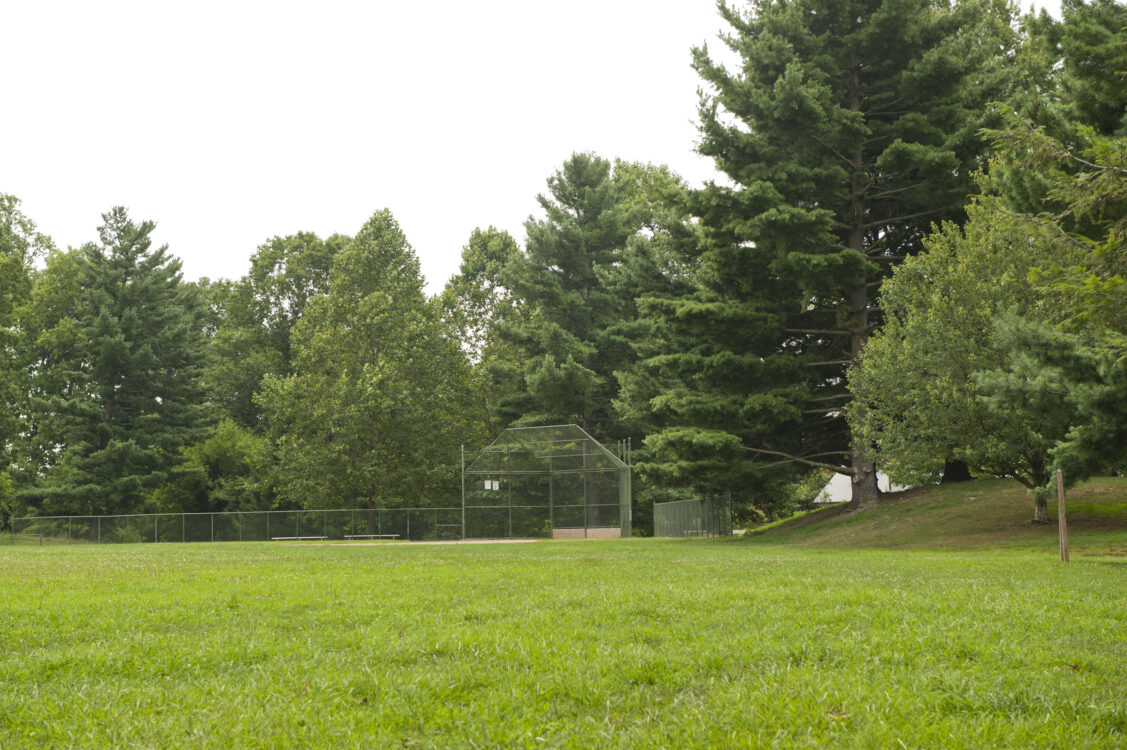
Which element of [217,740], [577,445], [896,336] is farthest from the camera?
[577,445]

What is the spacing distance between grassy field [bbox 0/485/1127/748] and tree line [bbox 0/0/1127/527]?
736cm

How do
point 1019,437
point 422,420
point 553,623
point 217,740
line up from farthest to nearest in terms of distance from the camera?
point 422,420, point 1019,437, point 553,623, point 217,740

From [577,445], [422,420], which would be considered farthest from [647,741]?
[422,420]

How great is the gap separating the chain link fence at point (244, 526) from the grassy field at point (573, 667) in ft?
104

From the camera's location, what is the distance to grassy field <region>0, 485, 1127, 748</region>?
4121mm

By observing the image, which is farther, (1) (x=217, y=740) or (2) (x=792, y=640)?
(2) (x=792, y=640)

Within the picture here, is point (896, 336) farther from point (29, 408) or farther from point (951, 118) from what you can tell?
point (29, 408)

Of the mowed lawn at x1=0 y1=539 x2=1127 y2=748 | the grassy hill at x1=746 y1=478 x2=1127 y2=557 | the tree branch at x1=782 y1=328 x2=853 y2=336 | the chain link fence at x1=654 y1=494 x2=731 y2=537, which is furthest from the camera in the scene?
the chain link fence at x1=654 y1=494 x2=731 y2=537

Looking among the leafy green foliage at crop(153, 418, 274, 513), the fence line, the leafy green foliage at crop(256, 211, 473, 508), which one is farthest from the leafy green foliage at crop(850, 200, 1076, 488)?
the leafy green foliage at crop(153, 418, 274, 513)

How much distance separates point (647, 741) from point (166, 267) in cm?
5457

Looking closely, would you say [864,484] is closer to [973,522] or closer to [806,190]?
[973,522]

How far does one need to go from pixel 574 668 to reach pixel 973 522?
72.9 ft

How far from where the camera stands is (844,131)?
2844 centimetres

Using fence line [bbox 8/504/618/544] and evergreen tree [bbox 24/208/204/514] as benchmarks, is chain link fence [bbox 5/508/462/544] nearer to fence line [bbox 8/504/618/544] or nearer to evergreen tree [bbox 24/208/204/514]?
fence line [bbox 8/504/618/544]
